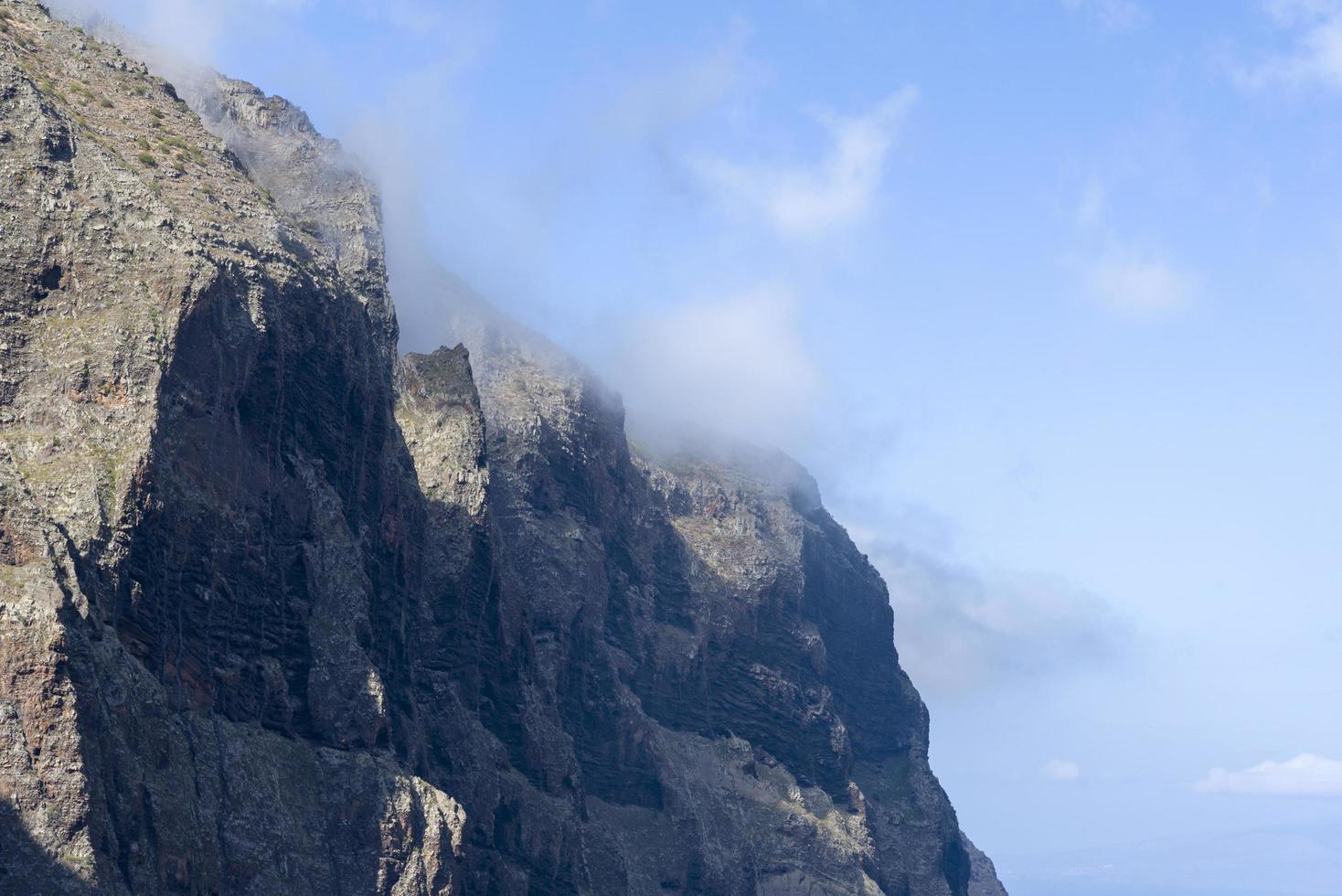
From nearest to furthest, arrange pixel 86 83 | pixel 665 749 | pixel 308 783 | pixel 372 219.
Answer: pixel 308 783
pixel 86 83
pixel 372 219
pixel 665 749

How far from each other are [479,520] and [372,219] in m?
27.4

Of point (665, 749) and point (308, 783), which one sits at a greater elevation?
point (665, 749)

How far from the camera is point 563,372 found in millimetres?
190500

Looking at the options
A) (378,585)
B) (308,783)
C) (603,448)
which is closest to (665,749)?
(603,448)

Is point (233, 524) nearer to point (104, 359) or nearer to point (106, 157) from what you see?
point (104, 359)

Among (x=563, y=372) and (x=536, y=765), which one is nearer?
(x=536, y=765)

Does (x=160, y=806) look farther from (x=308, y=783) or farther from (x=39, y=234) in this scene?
(x=39, y=234)

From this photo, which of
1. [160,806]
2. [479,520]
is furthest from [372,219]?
[160,806]

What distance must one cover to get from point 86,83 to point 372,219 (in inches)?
1532

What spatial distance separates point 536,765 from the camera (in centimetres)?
14662

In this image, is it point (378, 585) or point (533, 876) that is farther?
point (533, 876)

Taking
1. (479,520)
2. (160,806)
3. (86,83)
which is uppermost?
(86,83)

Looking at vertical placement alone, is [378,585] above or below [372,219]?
below

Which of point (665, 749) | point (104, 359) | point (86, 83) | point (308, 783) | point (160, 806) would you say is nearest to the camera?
point (160, 806)
